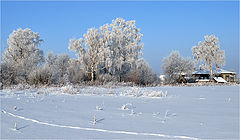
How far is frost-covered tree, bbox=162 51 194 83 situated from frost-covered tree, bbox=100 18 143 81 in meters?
10.5

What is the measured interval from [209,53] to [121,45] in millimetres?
20810

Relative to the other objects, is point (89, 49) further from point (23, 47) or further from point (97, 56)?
point (23, 47)

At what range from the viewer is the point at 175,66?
4112 cm

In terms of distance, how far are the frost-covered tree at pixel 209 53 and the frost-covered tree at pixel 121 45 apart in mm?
17265

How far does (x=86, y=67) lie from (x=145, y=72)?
318 inches

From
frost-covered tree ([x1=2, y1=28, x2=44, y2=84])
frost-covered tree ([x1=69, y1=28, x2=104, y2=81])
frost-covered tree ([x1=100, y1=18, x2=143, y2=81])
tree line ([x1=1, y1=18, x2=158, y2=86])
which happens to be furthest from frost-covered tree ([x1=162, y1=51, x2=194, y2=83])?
frost-covered tree ([x1=2, y1=28, x2=44, y2=84])

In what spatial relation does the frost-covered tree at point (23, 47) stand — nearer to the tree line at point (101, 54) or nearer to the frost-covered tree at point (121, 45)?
the tree line at point (101, 54)

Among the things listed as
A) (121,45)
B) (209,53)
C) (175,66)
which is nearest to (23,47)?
(121,45)

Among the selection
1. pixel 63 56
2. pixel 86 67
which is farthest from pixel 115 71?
pixel 63 56

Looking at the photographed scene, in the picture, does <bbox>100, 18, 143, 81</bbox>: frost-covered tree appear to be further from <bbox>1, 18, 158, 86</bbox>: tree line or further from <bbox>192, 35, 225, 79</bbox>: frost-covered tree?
<bbox>192, 35, 225, 79</bbox>: frost-covered tree

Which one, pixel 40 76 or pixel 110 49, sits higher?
pixel 110 49

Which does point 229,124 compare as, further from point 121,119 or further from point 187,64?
point 187,64

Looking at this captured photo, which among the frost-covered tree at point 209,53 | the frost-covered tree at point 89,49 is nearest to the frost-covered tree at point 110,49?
the frost-covered tree at point 89,49

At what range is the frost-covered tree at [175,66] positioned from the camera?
1590 inches
